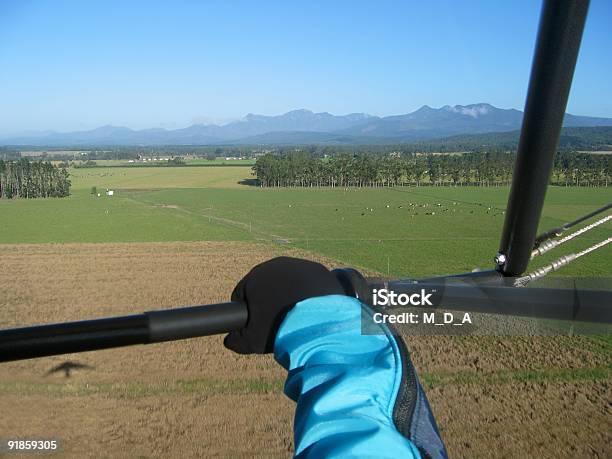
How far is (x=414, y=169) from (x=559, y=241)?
340cm

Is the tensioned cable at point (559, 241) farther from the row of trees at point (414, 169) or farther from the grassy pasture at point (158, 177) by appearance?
the grassy pasture at point (158, 177)

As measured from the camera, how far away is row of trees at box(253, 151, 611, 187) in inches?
47.6

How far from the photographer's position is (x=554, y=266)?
31.7 inches

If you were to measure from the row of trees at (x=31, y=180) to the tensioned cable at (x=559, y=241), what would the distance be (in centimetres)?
664

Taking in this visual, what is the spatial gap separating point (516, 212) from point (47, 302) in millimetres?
4623

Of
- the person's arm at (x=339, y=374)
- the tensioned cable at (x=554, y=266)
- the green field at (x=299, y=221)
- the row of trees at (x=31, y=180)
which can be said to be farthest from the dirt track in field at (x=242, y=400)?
the row of trees at (x=31, y=180)

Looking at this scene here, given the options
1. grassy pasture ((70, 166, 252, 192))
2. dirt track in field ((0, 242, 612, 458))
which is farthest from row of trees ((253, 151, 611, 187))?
grassy pasture ((70, 166, 252, 192))

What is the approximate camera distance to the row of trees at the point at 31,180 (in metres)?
8.30

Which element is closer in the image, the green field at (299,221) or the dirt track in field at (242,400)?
the dirt track in field at (242,400)

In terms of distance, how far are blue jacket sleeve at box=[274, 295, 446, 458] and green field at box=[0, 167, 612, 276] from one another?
5.76 m

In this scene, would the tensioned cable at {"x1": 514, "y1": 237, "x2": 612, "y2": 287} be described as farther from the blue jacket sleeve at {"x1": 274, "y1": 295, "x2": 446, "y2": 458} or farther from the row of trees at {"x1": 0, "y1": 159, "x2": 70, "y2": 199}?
the row of trees at {"x1": 0, "y1": 159, "x2": 70, "y2": 199}

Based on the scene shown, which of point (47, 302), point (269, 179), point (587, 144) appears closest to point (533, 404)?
point (587, 144)

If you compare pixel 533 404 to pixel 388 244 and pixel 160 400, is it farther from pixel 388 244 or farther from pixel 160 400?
pixel 388 244

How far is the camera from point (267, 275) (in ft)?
1.43
